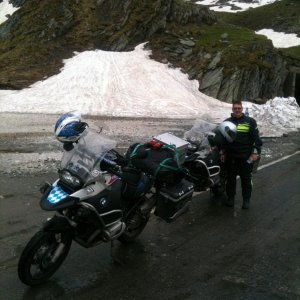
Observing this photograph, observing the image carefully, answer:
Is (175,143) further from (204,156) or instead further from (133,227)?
(204,156)

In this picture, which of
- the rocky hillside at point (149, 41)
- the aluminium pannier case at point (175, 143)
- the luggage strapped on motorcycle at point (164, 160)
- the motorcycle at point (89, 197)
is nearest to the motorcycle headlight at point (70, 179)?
the motorcycle at point (89, 197)

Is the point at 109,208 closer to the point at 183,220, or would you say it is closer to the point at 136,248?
the point at 136,248

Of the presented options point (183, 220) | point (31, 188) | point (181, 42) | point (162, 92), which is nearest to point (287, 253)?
point (183, 220)

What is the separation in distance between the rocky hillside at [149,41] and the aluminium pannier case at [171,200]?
67.3ft

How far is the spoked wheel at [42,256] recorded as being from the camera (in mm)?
4445

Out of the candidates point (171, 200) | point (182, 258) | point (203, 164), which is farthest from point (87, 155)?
point (203, 164)

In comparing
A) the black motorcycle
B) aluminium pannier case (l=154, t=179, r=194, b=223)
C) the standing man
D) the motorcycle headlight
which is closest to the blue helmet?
the motorcycle headlight

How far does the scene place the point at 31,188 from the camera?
322 inches

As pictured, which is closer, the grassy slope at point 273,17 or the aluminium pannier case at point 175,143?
the aluminium pannier case at point 175,143

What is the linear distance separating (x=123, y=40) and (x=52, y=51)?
505cm

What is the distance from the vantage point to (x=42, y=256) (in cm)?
463

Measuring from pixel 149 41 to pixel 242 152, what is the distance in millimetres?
24829

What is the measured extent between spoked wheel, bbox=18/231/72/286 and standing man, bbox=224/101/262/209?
4.08 metres

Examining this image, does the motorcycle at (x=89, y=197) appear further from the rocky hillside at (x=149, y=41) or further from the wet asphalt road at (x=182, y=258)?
the rocky hillside at (x=149, y=41)
